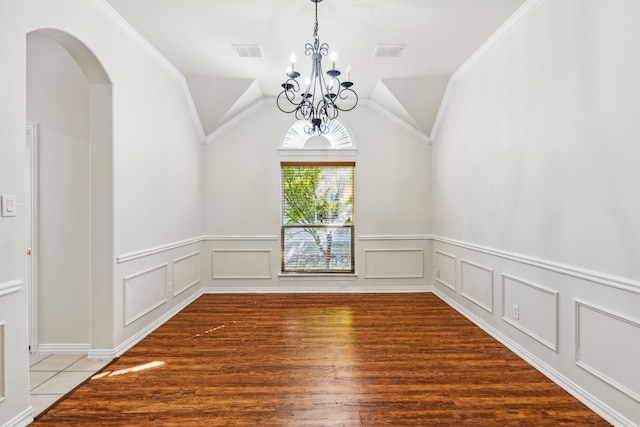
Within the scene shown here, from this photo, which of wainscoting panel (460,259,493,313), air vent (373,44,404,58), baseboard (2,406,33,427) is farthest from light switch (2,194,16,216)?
wainscoting panel (460,259,493,313)

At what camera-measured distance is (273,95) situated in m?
5.28

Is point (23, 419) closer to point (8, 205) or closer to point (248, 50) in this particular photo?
point (8, 205)

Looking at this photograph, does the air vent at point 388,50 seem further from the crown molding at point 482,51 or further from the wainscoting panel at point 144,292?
the wainscoting panel at point 144,292

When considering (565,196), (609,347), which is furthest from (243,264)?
(609,347)

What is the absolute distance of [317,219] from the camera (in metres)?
5.55

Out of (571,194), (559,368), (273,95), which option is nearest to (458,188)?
(571,194)

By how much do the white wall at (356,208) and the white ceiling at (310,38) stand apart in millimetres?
589

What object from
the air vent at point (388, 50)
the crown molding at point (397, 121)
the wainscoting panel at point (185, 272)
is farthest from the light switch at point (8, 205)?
the crown molding at point (397, 121)

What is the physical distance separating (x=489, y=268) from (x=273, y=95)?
3.77 metres

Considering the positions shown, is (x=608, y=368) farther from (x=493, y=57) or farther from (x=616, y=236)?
(x=493, y=57)

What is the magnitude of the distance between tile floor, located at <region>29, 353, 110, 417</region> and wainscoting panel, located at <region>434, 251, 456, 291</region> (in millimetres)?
3959

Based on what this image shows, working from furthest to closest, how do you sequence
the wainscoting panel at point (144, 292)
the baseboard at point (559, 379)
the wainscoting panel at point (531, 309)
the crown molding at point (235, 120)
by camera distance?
1. the crown molding at point (235, 120)
2. the wainscoting panel at point (144, 292)
3. the wainscoting panel at point (531, 309)
4. the baseboard at point (559, 379)

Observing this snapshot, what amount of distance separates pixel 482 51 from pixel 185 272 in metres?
4.46

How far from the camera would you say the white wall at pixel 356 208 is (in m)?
5.45
